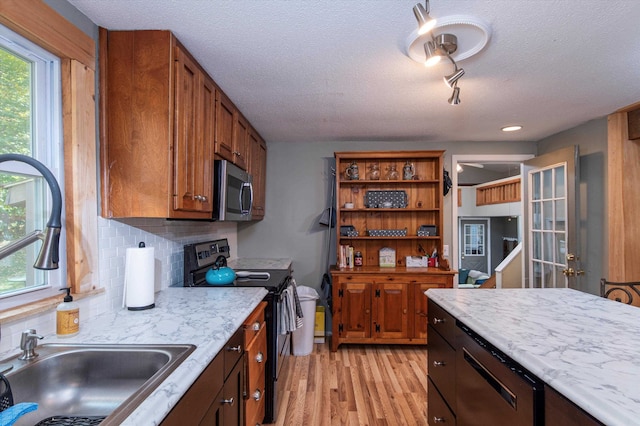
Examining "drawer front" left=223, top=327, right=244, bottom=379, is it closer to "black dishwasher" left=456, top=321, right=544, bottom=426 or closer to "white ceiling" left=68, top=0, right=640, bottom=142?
"black dishwasher" left=456, top=321, right=544, bottom=426

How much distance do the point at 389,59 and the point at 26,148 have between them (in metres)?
1.76

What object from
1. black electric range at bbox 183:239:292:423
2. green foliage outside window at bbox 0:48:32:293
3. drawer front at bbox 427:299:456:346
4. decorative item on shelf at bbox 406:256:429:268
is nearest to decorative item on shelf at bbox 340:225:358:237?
decorative item on shelf at bbox 406:256:429:268

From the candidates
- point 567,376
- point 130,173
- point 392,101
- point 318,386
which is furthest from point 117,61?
point 318,386

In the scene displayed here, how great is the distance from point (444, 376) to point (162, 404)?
1.42 meters

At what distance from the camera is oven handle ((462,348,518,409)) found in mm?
1064

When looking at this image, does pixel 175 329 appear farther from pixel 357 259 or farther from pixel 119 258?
pixel 357 259

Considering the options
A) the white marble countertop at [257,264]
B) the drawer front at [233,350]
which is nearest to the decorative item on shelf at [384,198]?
the white marble countertop at [257,264]

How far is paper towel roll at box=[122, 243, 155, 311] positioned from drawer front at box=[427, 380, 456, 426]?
62.1 inches

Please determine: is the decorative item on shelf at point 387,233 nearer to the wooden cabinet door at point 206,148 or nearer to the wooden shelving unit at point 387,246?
the wooden shelving unit at point 387,246

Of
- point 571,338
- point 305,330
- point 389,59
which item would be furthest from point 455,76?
point 305,330

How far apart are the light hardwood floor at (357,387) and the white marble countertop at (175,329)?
1.06m

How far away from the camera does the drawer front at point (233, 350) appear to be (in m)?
1.28

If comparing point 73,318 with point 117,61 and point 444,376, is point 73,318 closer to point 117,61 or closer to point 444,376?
point 117,61

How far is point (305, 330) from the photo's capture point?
319cm
